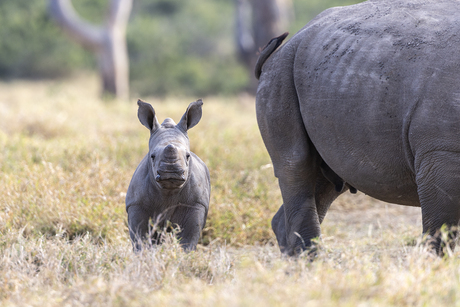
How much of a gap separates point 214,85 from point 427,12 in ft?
60.3

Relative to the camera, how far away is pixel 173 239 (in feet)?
11.2

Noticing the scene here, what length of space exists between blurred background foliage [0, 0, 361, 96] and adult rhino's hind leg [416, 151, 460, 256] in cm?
1645

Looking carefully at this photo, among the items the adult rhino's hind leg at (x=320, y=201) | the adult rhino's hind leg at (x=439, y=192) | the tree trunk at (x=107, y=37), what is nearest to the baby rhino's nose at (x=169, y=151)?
the adult rhino's hind leg at (x=320, y=201)

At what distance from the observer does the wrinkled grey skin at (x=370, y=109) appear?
291 centimetres

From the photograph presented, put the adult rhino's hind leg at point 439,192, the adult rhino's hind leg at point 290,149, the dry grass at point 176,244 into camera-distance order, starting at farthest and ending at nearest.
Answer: the adult rhino's hind leg at point 290,149 → the adult rhino's hind leg at point 439,192 → the dry grass at point 176,244

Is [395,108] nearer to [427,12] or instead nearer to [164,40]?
[427,12]

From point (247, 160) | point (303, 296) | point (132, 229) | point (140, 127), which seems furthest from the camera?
point (140, 127)

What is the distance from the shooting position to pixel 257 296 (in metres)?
2.32

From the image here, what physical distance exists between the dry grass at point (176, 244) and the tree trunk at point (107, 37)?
19.7 feet

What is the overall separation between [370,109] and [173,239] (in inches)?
51.4

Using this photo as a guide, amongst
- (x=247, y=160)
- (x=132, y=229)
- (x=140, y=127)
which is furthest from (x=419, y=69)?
(x=140, y=127)

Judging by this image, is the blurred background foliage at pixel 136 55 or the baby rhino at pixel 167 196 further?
the blurred background foliage at pixel 136 55

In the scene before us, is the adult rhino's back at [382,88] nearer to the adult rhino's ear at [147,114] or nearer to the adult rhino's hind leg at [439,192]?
the adult rhino's hind leg at [439,192]

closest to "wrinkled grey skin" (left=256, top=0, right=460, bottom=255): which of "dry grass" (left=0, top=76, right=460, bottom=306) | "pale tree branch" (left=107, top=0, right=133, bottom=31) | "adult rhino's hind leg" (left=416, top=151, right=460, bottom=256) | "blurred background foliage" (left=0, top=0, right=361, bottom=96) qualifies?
"adult rhino's hind leg" (left=416, top=151, right=460, bottom=256)
